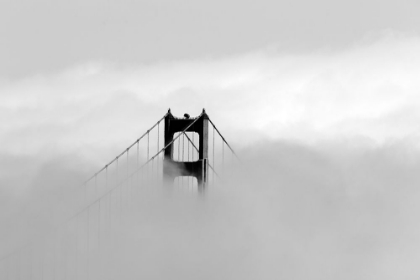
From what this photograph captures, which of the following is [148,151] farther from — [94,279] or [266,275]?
[266,275]

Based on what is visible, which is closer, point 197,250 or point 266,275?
point 197,250

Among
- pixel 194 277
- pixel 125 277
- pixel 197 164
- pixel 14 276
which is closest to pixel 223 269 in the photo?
pixel 194 277

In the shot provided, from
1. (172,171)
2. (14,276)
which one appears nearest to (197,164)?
(172,171)

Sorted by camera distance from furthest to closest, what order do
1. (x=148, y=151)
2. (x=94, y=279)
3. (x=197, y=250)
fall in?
1. (x=197, y=250)
2. (x=94, y=279)
3. (x=148, y=151)

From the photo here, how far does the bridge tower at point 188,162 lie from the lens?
39.0 meters

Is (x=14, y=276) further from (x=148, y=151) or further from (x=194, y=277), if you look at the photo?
(x=148, y=151)

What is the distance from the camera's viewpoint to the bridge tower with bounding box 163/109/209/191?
3897 centimetres

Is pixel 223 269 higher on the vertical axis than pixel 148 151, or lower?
lower

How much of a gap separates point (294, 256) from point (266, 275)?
3.05 m

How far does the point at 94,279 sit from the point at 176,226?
184 inches

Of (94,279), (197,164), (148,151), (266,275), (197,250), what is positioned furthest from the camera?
(266,275)

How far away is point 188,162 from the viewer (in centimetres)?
3981

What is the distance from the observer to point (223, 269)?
2072 inches

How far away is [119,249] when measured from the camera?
1951 inches
